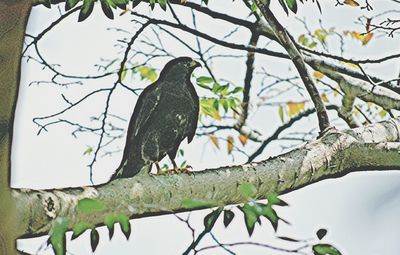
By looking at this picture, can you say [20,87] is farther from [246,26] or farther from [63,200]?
[246,26]

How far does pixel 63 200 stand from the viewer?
1487mm

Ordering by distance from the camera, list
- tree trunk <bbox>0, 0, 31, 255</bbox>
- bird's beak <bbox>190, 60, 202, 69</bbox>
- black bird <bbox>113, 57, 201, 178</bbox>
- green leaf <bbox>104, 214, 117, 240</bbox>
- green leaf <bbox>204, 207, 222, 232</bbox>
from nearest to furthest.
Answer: tree trunk <bbox>0, 0, 31, 255</bbox>, green leaf <bbox>104, 214, 117, 240</bbox>, green leaf <bbox>204, 207, 222, 232</bbox>, black bird <bbox>113, 57, 201, 178</bbox>, bird's beak <bbox>190, 60, 202, 69</bbox>

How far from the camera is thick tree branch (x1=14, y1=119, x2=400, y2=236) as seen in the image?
1.45 metres

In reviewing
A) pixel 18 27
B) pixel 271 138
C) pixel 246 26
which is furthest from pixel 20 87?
pixel 271 138

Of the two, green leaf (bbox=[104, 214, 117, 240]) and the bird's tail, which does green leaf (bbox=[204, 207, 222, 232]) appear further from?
the bird's tail

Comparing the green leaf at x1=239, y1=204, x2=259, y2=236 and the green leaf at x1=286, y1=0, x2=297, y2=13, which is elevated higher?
the green leaf at x1=286, y1=0, x2=297, y2=13

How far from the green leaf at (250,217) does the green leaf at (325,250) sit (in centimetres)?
14

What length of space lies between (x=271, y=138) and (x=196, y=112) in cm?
153

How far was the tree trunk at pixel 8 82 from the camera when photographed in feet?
3.19

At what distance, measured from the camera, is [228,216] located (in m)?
1.54

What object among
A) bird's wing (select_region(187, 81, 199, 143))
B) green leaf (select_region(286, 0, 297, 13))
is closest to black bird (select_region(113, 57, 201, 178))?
bird's wing (select_region(187, 81, 199, 143))

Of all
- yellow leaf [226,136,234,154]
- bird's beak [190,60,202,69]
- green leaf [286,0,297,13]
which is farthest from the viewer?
yellow leaf [226,136,234,154]

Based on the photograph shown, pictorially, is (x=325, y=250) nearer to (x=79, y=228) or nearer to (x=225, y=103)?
(x=79, y=228)

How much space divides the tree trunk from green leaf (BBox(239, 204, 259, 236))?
0.51m
